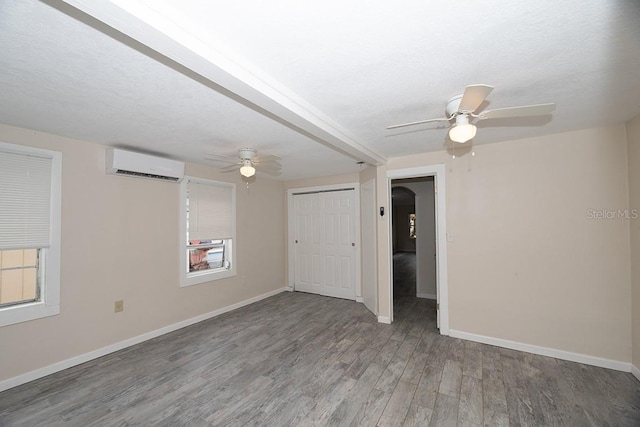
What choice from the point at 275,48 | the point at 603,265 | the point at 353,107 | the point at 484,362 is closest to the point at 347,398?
the point at 484,362

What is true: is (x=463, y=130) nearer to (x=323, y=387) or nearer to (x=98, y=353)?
(x=323, y=387)

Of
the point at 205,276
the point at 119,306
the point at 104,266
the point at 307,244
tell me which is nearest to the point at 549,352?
the point at 307,244

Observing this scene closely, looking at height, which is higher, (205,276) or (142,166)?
(142,166)

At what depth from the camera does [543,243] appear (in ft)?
9.45

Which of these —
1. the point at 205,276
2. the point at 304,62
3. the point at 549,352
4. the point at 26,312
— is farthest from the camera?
the point at 205,276

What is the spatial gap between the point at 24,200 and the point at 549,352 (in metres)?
5.61

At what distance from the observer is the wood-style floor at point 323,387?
1.98 m

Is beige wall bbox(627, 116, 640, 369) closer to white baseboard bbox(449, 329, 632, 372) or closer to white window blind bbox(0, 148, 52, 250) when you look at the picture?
white baseboard bbox(449, 329, 632, 372)

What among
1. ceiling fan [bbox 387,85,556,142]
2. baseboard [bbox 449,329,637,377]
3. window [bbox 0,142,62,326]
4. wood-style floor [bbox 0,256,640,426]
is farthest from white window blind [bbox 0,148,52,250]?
baseboard [bbox 449,329,637,377]

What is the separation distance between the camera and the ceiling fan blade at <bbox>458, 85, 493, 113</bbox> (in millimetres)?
1438

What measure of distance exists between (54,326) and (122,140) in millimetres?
2029

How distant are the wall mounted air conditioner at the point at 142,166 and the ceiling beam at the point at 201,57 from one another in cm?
192

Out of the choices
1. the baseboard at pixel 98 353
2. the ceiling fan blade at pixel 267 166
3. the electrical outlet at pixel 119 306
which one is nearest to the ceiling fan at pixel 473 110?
the ceiling fan blade at pixel 267 166

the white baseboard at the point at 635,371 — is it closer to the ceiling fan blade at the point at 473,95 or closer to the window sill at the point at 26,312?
the ceiling fan blade at the point at 473,95
